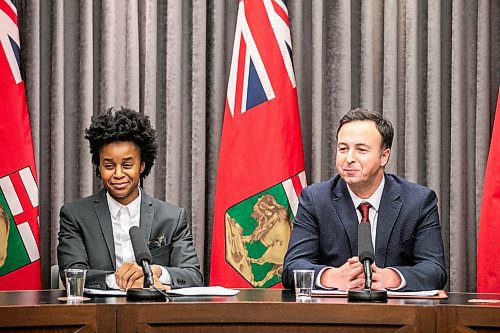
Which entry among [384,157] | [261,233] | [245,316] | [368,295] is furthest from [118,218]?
[368,295]

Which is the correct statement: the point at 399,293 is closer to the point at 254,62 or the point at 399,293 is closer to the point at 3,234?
the point at 254,62

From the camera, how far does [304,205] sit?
3.41m

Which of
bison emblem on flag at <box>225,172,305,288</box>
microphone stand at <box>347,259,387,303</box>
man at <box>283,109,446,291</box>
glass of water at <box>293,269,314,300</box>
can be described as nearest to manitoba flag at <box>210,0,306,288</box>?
bison emblem on flag at <box>225,172,305,288</box>

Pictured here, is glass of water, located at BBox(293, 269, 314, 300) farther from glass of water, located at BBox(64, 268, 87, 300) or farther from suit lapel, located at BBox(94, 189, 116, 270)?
suit lapel, located at BBox(94, 189, 116, 270)

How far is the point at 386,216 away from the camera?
331cm

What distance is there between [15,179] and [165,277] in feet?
3.59

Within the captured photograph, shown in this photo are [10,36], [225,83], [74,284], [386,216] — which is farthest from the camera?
[225,83]

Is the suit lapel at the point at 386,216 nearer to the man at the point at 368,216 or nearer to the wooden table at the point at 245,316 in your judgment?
the man at the point at 368,216

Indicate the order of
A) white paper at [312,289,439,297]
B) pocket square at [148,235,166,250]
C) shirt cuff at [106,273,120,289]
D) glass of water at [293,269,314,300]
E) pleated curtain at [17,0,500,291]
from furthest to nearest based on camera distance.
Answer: pleated curtain at [17,0,500,291] < pocket square at [148,235,166,250] < shirt cuff at [106,273,120,289] < white paper at [312,289,439,297] < glass of water at [293,269,314,300]

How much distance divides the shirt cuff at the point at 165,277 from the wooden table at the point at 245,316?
694mm

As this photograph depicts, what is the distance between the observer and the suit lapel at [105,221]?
3451 mm

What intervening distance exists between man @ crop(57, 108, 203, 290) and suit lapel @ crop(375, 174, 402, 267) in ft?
2.32

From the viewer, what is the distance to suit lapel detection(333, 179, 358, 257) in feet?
10.8

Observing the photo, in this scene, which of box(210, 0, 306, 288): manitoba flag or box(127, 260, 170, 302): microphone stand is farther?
box(210, 0, 306, 288): manitoba flag
